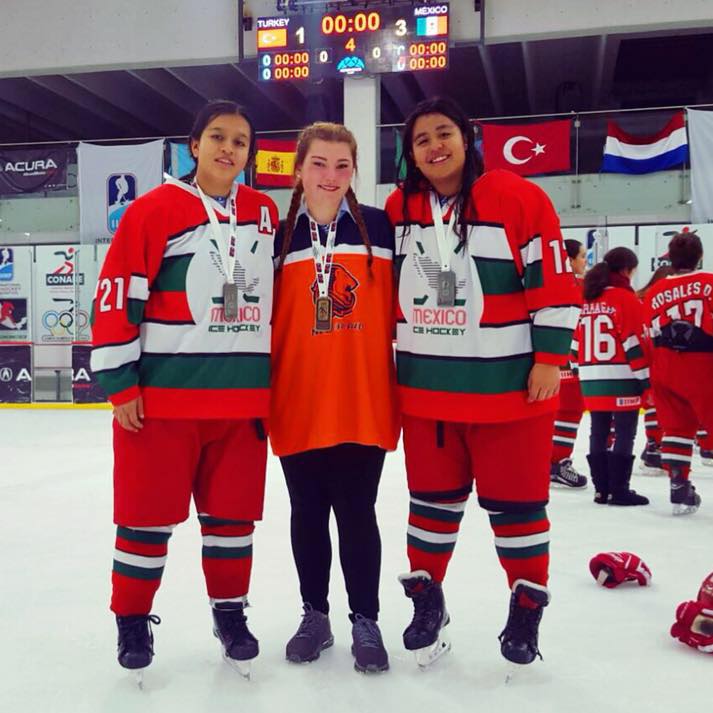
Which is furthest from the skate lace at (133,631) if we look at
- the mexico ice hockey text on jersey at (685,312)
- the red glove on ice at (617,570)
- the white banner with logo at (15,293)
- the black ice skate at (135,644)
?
the white banner with logo at (15,293)

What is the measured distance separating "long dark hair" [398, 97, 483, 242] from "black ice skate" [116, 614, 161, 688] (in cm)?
106

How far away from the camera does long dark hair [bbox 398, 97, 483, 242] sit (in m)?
1.73

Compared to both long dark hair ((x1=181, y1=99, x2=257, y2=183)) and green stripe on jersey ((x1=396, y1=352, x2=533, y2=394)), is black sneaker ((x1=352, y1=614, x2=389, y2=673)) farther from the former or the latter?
long dark hair ((x1=181, y1=99, x2=257, y2=183))

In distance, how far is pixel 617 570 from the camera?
91.7 inches

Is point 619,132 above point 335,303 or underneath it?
above

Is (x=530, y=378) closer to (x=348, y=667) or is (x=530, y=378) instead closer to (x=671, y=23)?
(x=348, y=667)

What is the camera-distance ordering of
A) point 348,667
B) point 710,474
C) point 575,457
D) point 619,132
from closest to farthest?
point 348,667 → point 710,474 → point 575,457 → point 619,132

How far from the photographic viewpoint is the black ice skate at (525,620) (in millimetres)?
1710

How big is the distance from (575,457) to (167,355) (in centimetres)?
373

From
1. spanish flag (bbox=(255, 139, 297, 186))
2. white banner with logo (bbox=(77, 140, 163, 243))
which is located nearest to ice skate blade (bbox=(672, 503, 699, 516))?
spanish flag (bbox=(255, 139, 297, 186))

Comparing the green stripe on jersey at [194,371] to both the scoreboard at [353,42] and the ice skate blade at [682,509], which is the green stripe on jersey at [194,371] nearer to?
the ice skate blade at [682,509]

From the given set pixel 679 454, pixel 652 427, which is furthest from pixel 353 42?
pixel 679 454

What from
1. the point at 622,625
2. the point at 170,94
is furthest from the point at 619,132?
the point at 622,625

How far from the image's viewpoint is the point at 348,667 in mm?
1808
